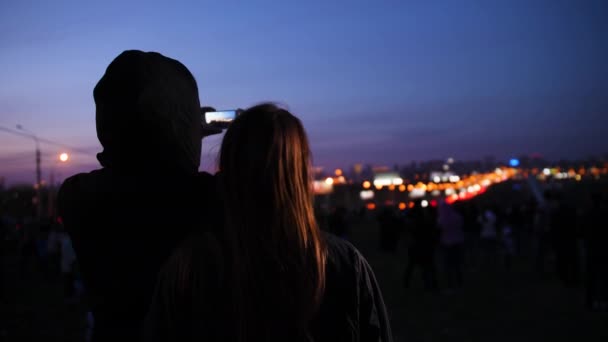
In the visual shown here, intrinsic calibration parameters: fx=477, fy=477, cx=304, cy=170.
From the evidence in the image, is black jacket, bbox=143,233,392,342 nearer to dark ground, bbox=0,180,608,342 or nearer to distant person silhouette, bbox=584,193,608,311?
dark ground, bbox=0,180,608,342

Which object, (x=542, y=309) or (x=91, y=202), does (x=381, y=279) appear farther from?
(x=91, y=202)

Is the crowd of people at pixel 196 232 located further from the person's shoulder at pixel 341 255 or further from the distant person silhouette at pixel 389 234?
the distant person silhouette at pixel 389 234

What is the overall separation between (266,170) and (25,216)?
3381cm

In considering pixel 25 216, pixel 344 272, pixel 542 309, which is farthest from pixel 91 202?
pixel 25 216

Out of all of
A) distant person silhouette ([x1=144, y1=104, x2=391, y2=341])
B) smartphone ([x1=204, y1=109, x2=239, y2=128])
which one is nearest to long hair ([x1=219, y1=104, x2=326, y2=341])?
distant person silhouette ([x1=144, y1=104, x2=391, y2=341])

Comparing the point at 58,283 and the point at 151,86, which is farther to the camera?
the point at 58,283

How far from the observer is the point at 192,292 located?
136 cm

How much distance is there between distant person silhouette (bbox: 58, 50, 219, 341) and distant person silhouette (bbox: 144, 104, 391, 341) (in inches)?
5.4

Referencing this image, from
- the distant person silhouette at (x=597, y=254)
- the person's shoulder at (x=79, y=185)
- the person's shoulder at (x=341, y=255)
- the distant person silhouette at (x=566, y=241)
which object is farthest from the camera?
the distant person silhouette at (x=566, y=241)

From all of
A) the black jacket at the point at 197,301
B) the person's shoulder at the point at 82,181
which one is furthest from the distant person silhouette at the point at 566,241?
the person's shoulder at the point at 82,181

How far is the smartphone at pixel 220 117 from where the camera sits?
6.59 ft

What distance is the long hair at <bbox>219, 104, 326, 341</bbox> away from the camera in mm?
1354

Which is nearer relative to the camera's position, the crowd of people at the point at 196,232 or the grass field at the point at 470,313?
the crowd of people at the point at 196,232

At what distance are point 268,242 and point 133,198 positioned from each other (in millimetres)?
500
